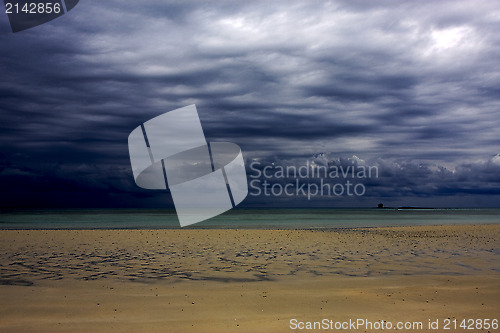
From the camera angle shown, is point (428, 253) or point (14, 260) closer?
point (14, 260)

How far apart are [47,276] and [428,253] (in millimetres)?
17601

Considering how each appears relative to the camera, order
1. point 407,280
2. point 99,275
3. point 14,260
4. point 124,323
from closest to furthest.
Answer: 1. point 124,323
2. point 407,280
3. point 99,275
4. point 14,260

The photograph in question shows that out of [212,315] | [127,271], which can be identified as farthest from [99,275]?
[212,315]

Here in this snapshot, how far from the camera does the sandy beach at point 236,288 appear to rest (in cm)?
937

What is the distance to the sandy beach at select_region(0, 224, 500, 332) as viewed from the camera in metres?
9.37

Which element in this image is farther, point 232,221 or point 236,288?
point 232,221

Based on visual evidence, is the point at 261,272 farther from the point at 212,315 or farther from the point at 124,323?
the point at 124,323

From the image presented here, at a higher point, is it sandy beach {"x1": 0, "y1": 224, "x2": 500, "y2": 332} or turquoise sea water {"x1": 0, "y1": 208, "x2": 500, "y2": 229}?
sandy beach {"x1": 0, "y1": 224, "x2": 500, "y2": 332}

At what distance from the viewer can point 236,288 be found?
497 inches

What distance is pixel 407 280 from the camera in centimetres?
1385

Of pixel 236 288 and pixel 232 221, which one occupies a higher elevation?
pixel 236 288

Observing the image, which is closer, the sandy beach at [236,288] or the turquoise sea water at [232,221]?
the sandy beach at [236,288]

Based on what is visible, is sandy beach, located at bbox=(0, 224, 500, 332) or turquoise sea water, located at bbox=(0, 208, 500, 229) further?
turquoise sea water, located at bbox=(0, 208, 500, 229)

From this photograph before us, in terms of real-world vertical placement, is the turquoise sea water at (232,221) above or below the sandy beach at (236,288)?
below
